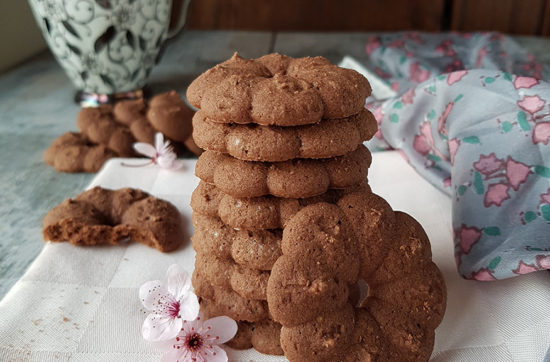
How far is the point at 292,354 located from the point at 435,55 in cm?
161

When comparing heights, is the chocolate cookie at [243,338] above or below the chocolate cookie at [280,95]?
below

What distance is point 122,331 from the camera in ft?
2.91

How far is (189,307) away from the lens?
0.86m

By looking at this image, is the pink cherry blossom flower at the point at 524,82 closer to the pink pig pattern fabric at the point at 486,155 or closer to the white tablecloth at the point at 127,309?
the pink pig pattern fabric at the point at 486,155

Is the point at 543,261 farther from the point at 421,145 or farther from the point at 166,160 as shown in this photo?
the point at 166,160

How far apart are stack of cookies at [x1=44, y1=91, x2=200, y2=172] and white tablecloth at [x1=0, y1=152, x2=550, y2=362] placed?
0.42 metres

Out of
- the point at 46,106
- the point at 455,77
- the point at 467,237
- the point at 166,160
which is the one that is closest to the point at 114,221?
the point at 166,160

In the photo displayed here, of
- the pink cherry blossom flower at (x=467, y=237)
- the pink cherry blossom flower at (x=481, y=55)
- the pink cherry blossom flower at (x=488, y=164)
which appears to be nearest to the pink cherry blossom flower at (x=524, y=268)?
the pink cherry blossom flower at (x=467, y=237)

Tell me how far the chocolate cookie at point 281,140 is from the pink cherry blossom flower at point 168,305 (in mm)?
243

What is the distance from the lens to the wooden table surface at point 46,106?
4.10 feet

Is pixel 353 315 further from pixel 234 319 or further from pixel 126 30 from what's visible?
pixel 126 30

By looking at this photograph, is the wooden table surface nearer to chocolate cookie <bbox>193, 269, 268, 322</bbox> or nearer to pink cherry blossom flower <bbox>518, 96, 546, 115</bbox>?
chocolate cookie <bbox>193, 269, 268, 322</bbox>

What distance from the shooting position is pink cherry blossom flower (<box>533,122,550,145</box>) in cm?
103

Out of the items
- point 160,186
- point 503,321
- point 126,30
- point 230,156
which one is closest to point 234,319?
point 230,156
